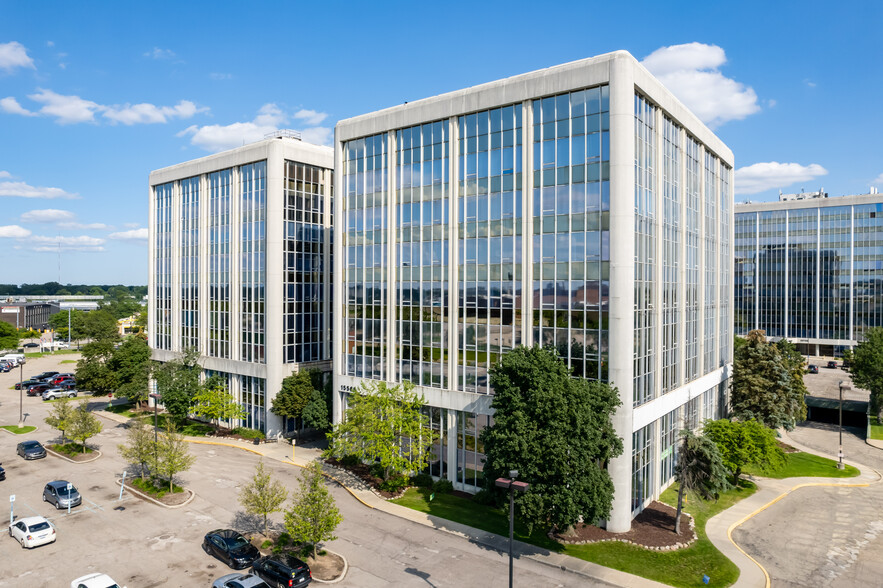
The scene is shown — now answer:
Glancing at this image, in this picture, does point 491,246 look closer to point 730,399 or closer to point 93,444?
point 730,399

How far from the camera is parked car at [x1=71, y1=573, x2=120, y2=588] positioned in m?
25.4

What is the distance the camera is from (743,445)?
41219 millimetres

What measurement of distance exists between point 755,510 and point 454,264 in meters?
27.3

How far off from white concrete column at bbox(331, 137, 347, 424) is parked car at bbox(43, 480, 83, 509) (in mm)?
19431

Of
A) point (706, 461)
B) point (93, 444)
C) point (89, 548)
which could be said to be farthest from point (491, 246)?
point (93, 444)

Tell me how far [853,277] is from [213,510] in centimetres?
12578

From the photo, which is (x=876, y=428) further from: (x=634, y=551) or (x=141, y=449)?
(x=141, y=449)

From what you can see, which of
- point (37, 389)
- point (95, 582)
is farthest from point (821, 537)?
point (37, 389)

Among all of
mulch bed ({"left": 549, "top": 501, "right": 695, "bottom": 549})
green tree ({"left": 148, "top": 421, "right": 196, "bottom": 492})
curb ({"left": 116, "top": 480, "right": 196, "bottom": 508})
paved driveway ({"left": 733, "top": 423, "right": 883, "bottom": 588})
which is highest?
green tree ({"left": 148, "top": 421, "right": 196, "bottom": 492})

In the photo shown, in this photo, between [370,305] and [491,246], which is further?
[370,305]

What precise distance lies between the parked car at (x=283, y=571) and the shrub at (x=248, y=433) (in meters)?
29.9

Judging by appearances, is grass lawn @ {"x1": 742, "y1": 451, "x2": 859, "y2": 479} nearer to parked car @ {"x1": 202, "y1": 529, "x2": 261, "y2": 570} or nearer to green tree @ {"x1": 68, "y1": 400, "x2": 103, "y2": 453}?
parked car @ {"x1": 202, "y1": 529, "x2": 261, "y2": 570}

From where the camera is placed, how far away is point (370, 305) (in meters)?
47.2

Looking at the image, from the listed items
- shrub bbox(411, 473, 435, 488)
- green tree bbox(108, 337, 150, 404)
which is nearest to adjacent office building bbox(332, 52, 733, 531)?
shrub bbox(411, 473, 435, 488)
